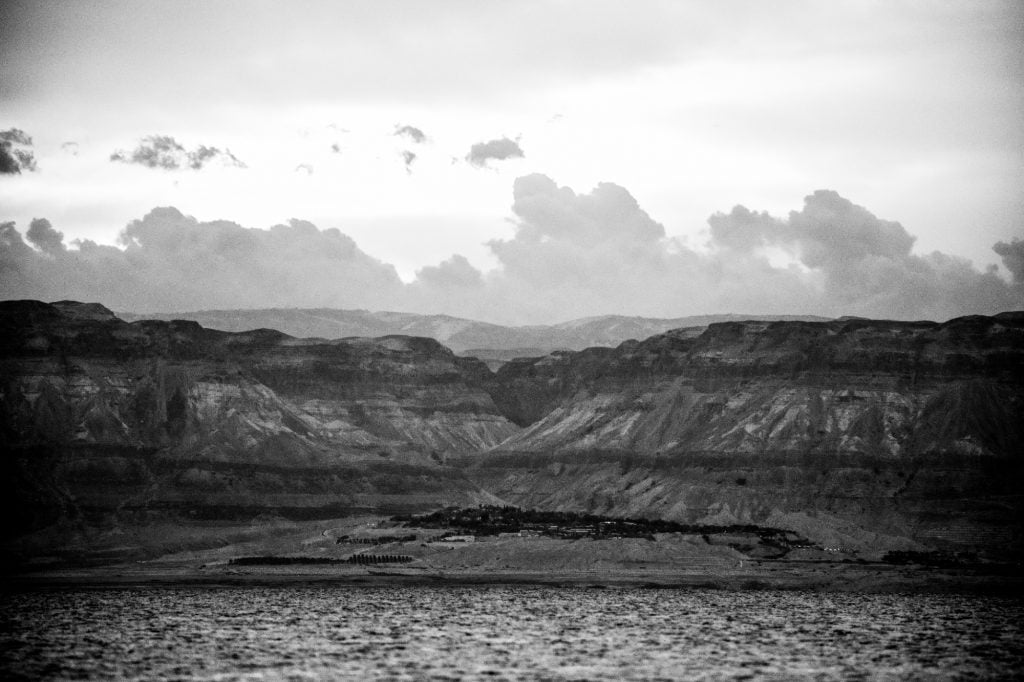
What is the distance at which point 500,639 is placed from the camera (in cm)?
14950

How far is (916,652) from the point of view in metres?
143

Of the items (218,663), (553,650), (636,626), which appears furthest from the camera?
(636,626)

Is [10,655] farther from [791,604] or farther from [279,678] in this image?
[791,604]

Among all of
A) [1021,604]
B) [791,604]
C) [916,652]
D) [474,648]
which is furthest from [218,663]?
[1021,604]

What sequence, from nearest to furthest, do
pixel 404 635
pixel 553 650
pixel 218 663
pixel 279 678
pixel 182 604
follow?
pixel 279 678
pixel 218 663
pixel 553 650
pixel 404 635
pixel 182 604

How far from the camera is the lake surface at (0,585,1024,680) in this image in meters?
127

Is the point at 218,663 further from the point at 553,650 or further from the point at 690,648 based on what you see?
the point at 690,648

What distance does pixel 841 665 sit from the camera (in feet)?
435

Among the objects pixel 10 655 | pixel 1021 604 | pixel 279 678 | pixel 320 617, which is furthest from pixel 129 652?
pixel 1021 604

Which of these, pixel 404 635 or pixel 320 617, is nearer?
pixel 404 635

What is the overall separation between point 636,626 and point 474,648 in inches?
1109

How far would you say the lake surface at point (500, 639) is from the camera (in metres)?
127

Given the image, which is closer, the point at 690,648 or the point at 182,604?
the point at 690,648

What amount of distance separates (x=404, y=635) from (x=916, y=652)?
49.5 meters
